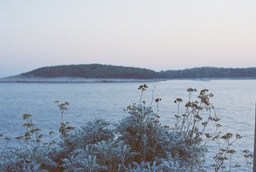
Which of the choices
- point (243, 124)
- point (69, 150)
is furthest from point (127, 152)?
point (243, 124)

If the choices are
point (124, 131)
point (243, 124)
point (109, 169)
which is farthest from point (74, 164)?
point (243, 124)

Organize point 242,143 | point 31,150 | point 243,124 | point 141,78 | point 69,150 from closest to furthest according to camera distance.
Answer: point 31,150 < point 69,150 < point 242,143 < point 243,124 < point 141,78

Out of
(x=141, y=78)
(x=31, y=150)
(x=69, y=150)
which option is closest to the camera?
(x=31, y=150)

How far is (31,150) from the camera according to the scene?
272 inches

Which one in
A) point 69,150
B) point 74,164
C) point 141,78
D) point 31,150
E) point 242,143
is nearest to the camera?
point 74,164

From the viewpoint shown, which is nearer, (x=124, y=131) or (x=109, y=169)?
(x=109, y=169)

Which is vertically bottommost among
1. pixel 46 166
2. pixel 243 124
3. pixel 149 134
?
pixel 243 124

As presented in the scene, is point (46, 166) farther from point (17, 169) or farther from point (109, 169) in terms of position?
point (109, 169)

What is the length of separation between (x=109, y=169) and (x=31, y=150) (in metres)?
1.26

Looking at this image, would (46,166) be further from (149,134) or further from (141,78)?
(141,78)

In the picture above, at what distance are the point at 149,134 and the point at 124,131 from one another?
395mm

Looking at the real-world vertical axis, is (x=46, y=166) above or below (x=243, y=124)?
above

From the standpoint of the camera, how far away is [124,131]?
7.05 meters

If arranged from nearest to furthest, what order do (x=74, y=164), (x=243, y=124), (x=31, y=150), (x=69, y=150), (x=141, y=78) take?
(x=74, y=164) < (x=31, y=150) < (x=69, y=150) < (x=243, y=124) < (x=141, y=78)
